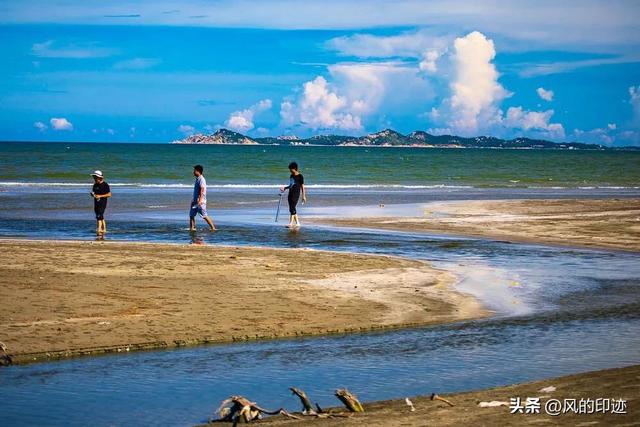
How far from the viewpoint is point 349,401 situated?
8453mm

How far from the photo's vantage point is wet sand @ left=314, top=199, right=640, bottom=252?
2562cm

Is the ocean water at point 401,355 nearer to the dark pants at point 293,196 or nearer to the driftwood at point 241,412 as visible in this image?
the driftwood at point 241,412

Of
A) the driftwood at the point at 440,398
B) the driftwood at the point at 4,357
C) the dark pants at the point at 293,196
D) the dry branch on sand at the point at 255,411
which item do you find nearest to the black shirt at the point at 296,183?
the dark pants at the point at 293,196

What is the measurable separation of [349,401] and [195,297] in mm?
6080

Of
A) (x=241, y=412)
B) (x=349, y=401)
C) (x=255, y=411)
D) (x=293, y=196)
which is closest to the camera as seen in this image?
(x=241, y=412)

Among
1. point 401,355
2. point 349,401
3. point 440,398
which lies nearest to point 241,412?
point 349,401

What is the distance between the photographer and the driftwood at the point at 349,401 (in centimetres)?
844

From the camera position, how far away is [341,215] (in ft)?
109

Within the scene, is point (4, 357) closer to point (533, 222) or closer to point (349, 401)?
point (349, 401)

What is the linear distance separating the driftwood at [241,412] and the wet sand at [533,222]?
17.4m

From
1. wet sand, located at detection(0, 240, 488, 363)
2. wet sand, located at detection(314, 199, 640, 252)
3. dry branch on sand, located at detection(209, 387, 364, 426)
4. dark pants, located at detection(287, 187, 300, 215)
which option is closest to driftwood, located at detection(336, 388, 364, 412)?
dry branch on sand, located at detection(209, 387, 364, 426)

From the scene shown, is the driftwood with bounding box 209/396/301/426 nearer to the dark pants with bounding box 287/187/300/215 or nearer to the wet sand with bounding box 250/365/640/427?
the wet sand with bounding box 250/365/640/427

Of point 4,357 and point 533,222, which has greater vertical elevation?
point 533,222

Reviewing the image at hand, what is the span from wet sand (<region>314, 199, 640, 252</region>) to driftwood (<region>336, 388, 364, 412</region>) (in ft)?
55.2
